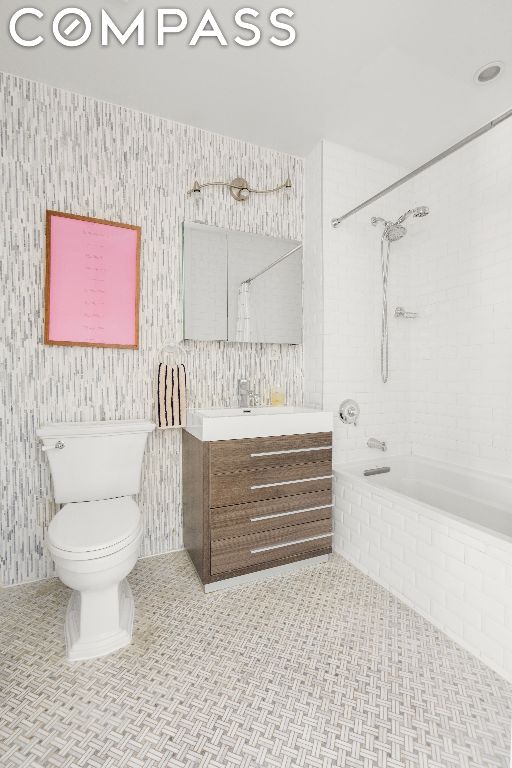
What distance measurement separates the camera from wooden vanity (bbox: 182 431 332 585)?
1.91 meters

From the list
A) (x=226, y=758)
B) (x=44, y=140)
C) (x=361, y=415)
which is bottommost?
(x=226, y=758)

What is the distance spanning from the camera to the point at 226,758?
1121 mm

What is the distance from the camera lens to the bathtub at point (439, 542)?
148 cm

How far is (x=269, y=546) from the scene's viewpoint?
204 centimetres

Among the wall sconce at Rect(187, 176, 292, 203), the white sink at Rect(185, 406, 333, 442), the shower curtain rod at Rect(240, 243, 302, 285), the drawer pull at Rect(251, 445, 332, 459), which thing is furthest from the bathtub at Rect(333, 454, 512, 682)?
the wall sconce at Rect(187, 176, 292, 203)

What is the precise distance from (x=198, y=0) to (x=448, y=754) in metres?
2.90

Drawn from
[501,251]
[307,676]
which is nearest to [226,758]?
[307,676]

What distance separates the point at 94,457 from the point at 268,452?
35.1 inches

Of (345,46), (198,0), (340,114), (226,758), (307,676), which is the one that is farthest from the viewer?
(340,114)

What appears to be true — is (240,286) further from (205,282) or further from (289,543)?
(289,543)

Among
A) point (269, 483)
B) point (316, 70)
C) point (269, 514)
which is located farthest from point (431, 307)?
point (269, 514)

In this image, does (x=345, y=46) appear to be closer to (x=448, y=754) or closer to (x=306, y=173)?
(x=306, y=173)

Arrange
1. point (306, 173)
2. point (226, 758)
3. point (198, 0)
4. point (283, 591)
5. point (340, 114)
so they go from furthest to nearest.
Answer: point (306, 173)
point (340, 114)
point (283, 591)
point (198, 0)
point (226, 758)

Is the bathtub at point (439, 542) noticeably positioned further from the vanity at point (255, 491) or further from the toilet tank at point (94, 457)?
the toilet tank at point (94, 457)
